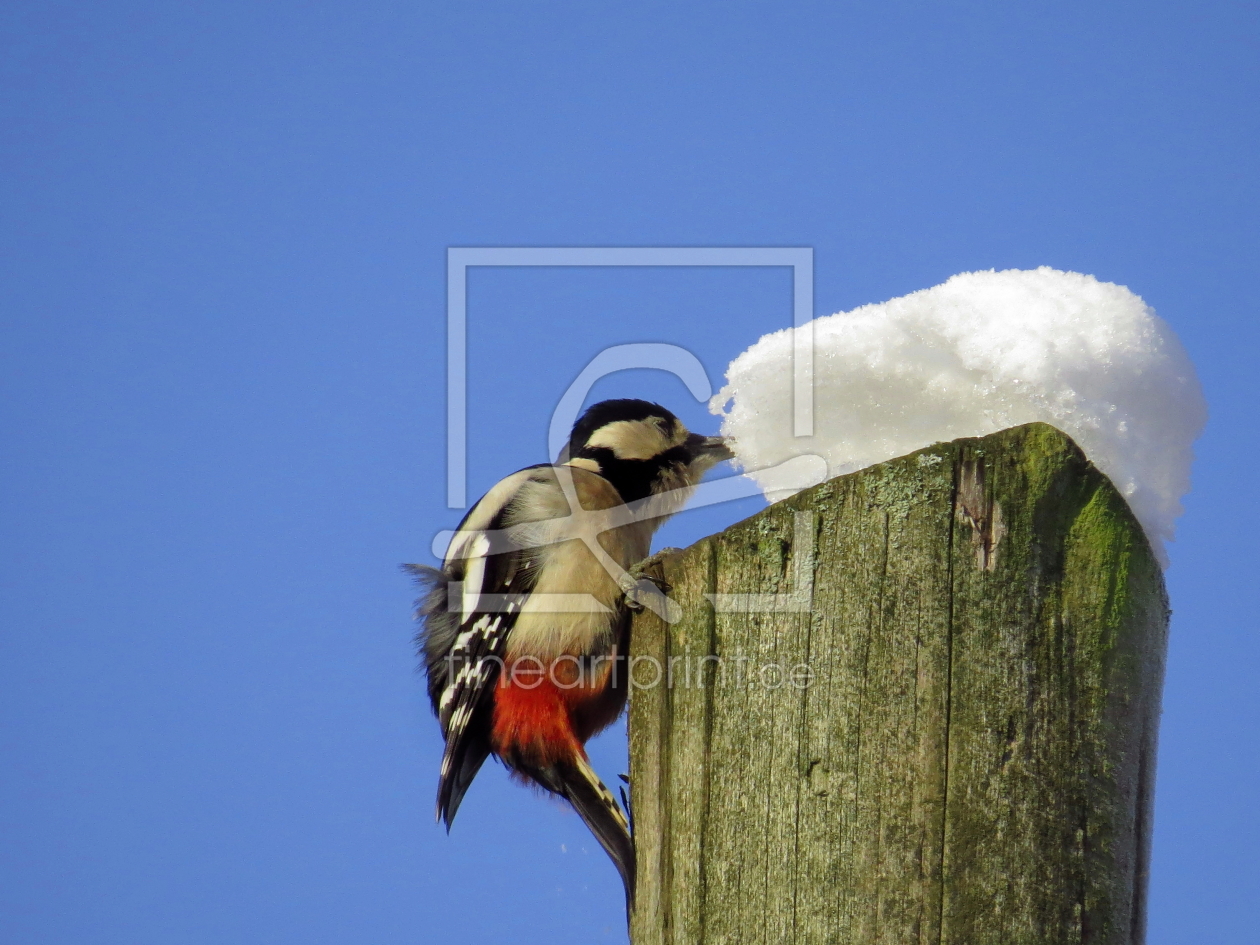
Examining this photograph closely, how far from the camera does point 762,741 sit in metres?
1.92

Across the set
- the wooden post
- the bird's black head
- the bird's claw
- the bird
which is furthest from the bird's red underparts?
the wooden post

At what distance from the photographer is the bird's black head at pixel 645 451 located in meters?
3.63

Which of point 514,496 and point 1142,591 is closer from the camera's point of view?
point 1142,591

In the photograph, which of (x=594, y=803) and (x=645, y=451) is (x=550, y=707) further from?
(x=645, y=451)

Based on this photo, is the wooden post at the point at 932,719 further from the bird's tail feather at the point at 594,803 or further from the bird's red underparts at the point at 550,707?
the bird's red underparts at the point at 550,707

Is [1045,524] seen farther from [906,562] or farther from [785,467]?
[785,467]

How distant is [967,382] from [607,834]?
4.46 feet

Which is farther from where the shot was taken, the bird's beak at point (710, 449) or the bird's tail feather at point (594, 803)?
the bird's beak at point (710, 449)

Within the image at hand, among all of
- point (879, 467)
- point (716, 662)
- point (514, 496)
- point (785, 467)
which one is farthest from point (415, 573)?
point (879, 467)

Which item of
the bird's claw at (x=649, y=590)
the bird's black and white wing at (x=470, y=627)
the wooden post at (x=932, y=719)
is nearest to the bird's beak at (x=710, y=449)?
the bird's black and white wing at (x=470, y=627)

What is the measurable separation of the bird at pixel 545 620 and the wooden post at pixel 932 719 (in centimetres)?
64

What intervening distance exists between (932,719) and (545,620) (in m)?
1.39

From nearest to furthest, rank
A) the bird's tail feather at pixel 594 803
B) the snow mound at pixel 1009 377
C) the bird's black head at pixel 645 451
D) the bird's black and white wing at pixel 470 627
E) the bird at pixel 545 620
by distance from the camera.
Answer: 1. the snow mound at pixel 1009 377
2. the bird's tail feather at pixel 594 803
3. the bird at pixel 545 620
4. the bird's black and white wing at pixel 470 627
5. the bird's black head at pixel 645 451

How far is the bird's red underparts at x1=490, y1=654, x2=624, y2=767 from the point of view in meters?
2.98
